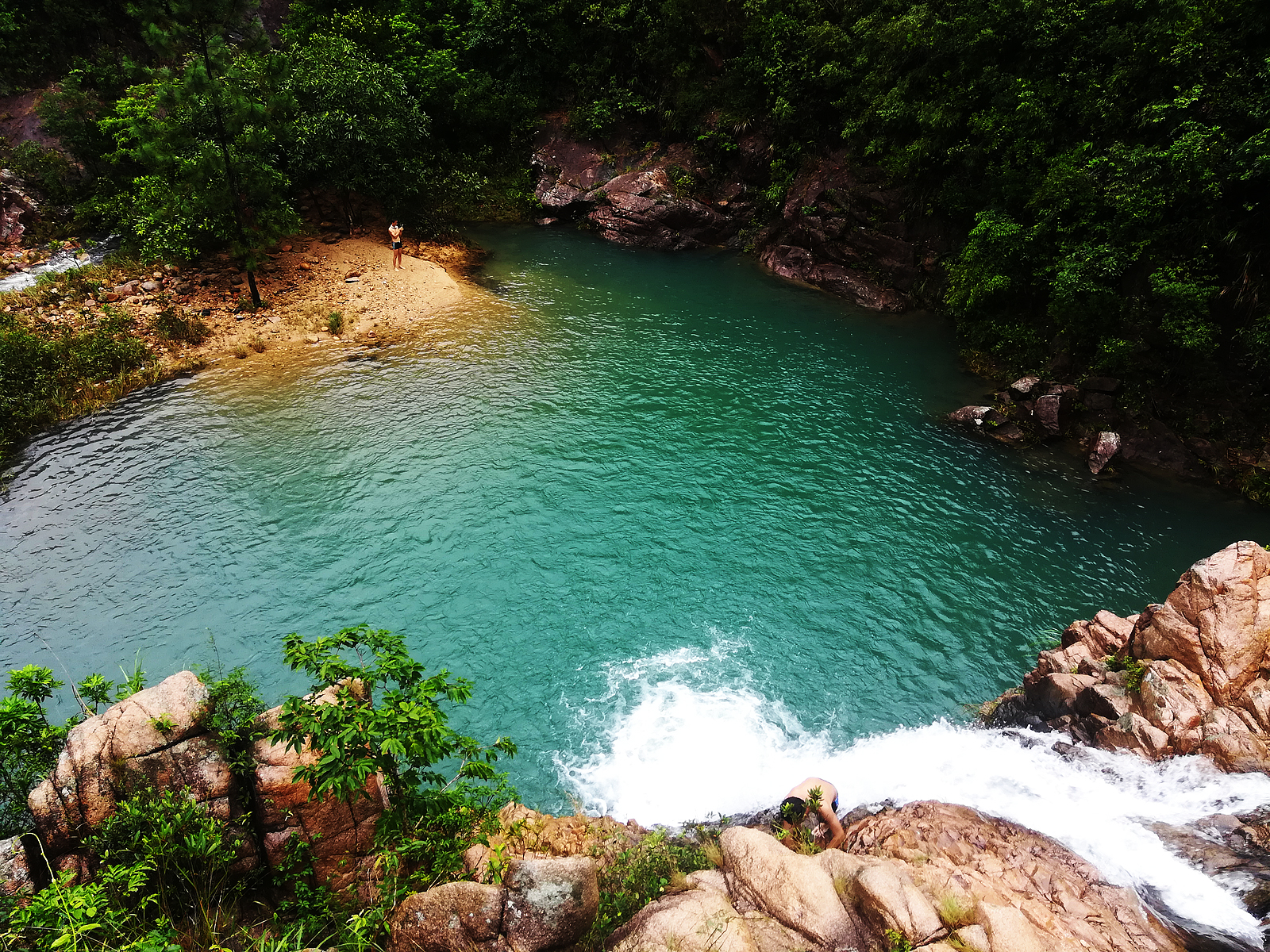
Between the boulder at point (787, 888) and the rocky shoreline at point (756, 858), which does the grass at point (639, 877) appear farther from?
the boulder at point (787, 888)

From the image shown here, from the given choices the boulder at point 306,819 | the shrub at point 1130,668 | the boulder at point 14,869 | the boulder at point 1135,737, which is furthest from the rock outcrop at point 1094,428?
the boulder at point 14,869

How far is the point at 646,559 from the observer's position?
1580 centimetres

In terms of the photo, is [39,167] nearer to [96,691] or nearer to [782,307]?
[96,691]

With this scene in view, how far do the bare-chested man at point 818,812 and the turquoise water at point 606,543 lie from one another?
0.89 meters

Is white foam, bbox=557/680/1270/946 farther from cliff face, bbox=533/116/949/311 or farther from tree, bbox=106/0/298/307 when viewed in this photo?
tree, bbox=106/0/298/307

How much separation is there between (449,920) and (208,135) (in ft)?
88.1

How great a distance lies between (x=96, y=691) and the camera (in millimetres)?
8266

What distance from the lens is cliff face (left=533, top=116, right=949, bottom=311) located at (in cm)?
2808

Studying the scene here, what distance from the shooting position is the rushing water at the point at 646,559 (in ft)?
→ 39.2

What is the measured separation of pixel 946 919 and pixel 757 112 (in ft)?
114

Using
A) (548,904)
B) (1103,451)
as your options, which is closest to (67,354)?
(548,904)

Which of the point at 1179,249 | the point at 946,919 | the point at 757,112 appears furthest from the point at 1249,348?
the point at 757,112

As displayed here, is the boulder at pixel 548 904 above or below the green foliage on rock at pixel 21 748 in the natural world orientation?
below

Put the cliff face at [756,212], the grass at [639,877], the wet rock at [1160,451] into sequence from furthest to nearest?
the cliff face at [756,212], the wet rock at [1160,451], the grass at [639,877]
